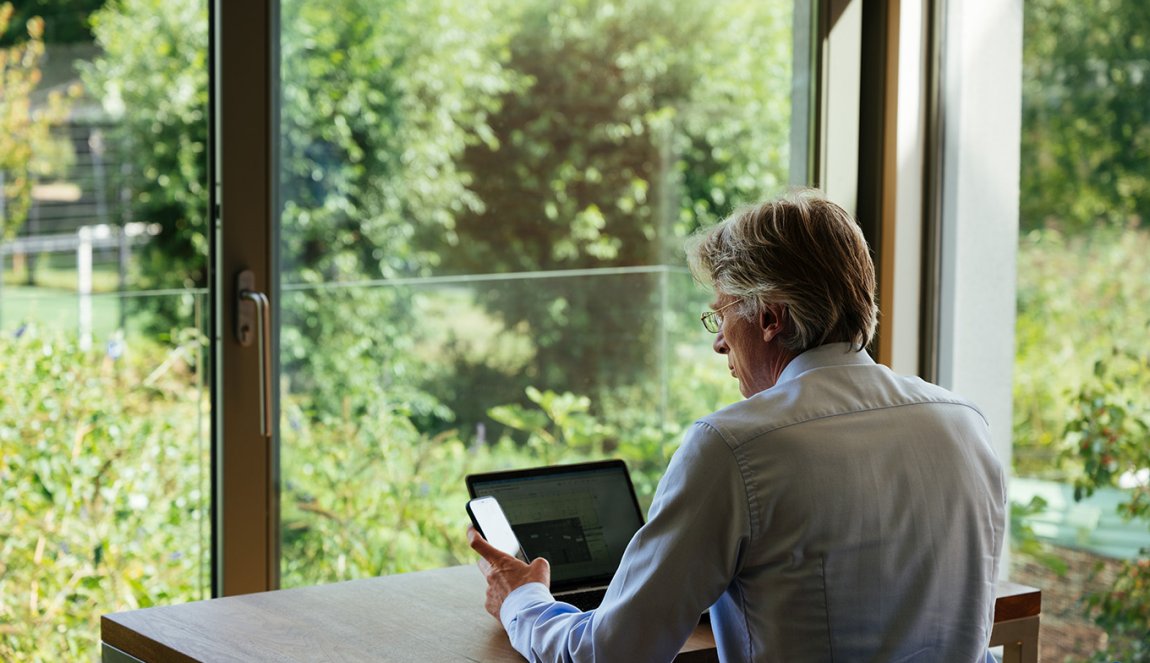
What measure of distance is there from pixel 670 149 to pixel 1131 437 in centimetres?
131

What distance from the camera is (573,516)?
6.24 feet

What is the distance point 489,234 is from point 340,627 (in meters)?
1.43

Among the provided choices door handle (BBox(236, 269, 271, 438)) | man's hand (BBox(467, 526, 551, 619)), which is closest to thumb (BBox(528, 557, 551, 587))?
man's hand (BBox(467, 526, 551, 619))

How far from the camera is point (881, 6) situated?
3.31m

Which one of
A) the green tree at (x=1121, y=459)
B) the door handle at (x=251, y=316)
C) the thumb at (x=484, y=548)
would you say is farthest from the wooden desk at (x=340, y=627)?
the green tree at (x=1121, y=459)

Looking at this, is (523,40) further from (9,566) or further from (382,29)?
(9,566)

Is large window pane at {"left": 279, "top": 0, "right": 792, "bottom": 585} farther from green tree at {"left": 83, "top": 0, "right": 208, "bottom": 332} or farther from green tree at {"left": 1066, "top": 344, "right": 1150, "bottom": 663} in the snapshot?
green tree at {"left": 1066, "top": 344, "right": 1150, "bottom": 663}

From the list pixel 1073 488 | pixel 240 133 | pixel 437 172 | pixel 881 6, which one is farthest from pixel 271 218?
pixel 1073 488

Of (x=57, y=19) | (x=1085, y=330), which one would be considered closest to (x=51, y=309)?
(x=57, y=19)

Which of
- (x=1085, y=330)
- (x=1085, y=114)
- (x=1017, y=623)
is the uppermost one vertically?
(x=1085, y=114)

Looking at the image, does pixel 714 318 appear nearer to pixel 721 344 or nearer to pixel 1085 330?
pixel 721 344

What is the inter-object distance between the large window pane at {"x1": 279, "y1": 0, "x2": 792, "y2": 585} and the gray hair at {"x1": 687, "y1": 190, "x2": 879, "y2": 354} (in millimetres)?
1396

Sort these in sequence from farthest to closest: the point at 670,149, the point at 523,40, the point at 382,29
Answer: the point at 670,149, the point at 523,40, the point at 382,29

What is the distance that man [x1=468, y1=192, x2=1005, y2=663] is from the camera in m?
1.43
